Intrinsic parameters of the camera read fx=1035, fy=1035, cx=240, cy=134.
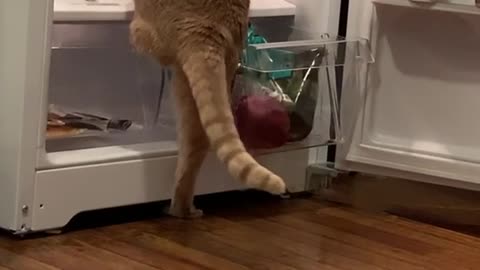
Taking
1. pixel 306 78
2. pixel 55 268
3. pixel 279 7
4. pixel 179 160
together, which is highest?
pixel 279 7

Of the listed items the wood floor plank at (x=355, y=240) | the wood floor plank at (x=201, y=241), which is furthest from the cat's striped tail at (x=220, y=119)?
the wood floor plank at (x=355, y=240)

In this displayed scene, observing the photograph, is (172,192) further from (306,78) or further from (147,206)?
(306,78)

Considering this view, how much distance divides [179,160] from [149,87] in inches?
11.3

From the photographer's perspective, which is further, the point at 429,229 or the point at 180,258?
the point at 429,229

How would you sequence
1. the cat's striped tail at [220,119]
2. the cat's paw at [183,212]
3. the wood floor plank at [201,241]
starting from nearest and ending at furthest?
the cat's striped tail at [220,119], the wood floor plank at [201,241], the cat's paw at [183,212]

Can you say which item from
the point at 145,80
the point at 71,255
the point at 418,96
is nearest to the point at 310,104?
the point at 418,96

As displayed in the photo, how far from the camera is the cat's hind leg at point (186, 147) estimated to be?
1.95 metres

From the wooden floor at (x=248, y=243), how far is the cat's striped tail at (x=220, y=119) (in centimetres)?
18

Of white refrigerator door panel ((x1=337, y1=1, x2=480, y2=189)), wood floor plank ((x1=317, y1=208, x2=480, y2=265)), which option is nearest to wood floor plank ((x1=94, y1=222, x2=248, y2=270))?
wood floor plank ((x1=317, y1=208, x2=480, y2=265))

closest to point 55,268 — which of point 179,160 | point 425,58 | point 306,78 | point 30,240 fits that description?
point 30,240

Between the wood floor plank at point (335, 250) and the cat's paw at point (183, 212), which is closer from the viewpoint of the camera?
the wood floor plank at point (335, 250)

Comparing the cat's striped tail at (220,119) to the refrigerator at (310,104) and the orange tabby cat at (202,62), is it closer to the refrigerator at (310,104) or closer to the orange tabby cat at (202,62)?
the orange tabby cat at (202,62)

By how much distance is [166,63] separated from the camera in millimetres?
1923

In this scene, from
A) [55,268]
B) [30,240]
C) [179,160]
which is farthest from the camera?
[179,160]
